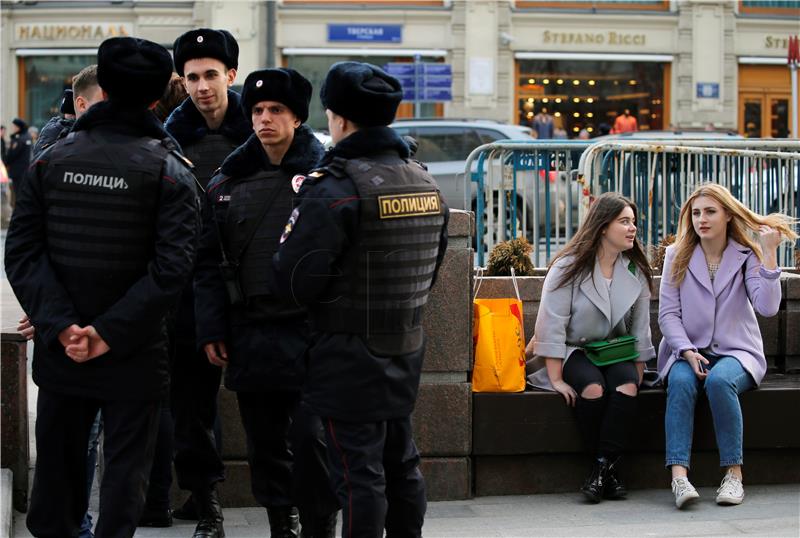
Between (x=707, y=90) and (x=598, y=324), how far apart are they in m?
26.6

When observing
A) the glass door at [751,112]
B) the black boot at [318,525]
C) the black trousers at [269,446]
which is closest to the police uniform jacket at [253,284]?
the black trousers at [269,446]

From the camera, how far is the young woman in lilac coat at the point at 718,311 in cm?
621

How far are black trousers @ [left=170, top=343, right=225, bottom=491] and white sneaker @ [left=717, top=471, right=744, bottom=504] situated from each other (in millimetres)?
2380

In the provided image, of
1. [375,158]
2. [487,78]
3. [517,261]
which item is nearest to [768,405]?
[517,261]

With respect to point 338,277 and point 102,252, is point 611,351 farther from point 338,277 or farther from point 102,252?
point 102,252

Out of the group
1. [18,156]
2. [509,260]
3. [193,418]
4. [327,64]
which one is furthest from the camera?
[327,64]

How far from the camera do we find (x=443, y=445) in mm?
6297

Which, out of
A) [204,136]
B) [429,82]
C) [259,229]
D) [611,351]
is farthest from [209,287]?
[429,82]

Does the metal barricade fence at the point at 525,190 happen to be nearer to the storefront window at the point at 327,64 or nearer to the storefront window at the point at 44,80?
the storefront window at the point at 327,64

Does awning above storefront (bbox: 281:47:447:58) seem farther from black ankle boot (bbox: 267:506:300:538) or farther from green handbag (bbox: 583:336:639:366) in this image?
black ankle boot (bbox: 267:506:300:538)

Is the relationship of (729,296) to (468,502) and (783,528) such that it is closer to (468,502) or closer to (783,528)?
(783,528)

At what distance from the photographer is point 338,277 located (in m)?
4.48

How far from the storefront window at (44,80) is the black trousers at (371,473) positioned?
90.7 ft

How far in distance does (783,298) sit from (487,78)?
79.6ft
